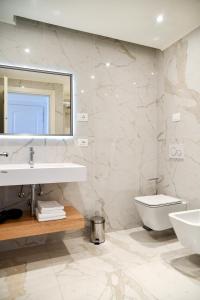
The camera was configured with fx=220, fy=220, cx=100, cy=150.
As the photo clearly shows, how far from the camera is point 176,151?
253 centimetres

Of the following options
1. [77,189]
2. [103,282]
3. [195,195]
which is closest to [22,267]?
[103,282]

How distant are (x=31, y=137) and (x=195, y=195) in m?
1.79

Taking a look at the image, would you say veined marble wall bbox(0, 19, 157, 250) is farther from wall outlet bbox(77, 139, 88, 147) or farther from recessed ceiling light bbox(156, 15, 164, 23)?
recessed ceiling light bbox(156, 15, 164, 23)

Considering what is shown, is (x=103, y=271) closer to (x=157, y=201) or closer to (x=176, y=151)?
(x=157, y=201)

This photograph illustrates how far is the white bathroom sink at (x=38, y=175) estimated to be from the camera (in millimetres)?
1667

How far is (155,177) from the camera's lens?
2824 millimetres

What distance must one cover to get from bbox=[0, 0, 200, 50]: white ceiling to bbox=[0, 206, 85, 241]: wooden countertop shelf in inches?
71.4

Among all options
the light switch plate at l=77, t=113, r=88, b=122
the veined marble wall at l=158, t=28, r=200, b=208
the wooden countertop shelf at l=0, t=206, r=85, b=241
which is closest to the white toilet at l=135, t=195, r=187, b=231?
the veined marble wall at l=158, t=28, r=200, b=208

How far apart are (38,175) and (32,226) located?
42 centimetres

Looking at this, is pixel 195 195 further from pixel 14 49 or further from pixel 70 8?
pixel 14 49

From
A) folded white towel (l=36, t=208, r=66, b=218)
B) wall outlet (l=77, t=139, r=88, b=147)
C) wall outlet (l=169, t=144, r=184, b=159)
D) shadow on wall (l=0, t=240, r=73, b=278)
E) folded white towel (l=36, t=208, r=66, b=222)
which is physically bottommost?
shadow on wall (l=0, t=240, r=73, b=278)

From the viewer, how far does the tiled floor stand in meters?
1.48

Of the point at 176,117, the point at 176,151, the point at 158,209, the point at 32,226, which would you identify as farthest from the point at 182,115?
the point at 32,226

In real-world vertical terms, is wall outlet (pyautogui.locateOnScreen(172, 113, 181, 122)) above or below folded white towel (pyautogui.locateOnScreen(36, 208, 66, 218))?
above
